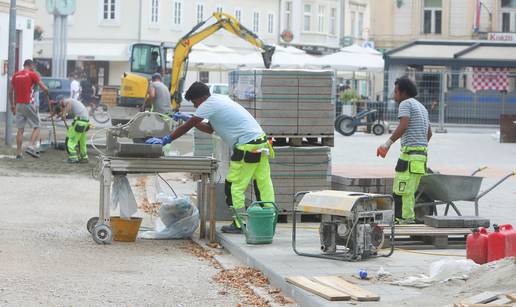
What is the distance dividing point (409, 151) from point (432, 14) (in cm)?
5108

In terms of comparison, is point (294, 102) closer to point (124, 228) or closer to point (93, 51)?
point (124, 228)

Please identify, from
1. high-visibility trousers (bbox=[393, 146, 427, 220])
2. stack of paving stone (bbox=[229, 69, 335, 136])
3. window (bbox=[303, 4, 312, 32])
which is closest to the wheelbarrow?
high-visibility trousers (bbox=[393, 146, 427, 220])

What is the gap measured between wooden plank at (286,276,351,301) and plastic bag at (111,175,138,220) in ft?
11.6

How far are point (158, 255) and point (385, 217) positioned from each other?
7.54 ft

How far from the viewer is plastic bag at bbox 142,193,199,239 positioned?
1288cm

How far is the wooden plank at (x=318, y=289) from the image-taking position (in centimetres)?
851

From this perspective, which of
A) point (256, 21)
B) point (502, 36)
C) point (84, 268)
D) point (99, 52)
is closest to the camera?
point (84, 268)

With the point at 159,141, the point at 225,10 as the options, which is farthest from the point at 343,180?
the point at 225,10

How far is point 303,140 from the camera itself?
1452 centimetres

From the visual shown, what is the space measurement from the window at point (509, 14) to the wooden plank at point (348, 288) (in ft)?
174

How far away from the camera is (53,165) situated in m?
21.5

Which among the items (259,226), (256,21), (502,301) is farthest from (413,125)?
(256,21)

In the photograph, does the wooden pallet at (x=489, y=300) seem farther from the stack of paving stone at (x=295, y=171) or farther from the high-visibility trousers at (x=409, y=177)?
the stack of paving stone at (x=295, y=171)

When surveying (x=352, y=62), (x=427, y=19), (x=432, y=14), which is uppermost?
(x=432, y=14)
